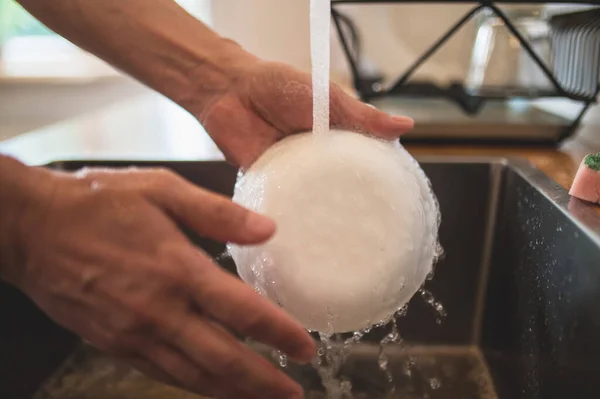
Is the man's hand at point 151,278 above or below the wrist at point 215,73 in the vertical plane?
below

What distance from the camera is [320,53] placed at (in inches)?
18.8

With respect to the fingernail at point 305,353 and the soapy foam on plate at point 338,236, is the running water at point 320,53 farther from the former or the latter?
the fingernail at point 305,353

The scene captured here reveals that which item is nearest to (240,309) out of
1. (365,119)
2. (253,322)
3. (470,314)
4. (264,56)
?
(253,322)

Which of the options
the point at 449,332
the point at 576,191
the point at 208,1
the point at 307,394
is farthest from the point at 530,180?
the point at 208,1

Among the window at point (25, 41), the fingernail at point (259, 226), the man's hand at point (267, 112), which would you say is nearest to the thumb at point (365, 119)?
the man's hand at point (267, 112)

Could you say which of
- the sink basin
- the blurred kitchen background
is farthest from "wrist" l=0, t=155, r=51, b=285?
the blurred kitchen background

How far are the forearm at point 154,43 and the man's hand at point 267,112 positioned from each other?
16 mm

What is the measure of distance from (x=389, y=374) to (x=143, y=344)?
17.6 inches

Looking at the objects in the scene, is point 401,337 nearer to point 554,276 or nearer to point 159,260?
point 554,276

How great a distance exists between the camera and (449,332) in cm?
76

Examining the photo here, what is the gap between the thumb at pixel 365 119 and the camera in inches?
21.4

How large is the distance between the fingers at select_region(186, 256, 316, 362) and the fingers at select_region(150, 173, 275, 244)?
0.09ft

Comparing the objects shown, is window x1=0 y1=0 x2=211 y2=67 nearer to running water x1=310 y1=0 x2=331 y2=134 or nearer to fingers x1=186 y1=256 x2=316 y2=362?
running water x1=310 y1=0 x2=331 y2=134

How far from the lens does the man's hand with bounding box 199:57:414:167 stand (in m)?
0.55
